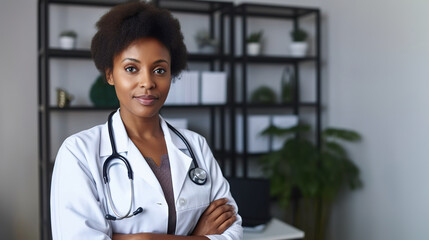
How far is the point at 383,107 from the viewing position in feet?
10.8

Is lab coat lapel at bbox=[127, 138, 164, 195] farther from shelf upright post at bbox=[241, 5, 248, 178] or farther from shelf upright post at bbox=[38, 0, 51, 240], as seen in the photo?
shelf upright post at bbox=[241, 5, 248, 178]

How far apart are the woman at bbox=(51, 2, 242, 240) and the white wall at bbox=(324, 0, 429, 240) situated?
2.12m

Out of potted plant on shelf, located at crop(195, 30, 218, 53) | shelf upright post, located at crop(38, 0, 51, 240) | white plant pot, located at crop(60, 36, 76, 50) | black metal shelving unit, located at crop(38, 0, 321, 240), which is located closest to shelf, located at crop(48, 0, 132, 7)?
black metal shelving unit, located at crop(38, 0, 321, 240)

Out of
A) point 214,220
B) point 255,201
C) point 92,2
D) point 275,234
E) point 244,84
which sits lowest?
point 275,234

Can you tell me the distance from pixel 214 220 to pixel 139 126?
0.34 m

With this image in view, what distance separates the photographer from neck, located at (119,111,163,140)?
130cm

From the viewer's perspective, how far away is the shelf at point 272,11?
3477 millimetres

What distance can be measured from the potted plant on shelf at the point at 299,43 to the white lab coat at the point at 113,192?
2.59 meters

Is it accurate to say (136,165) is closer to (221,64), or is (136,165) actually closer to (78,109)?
(78,109)

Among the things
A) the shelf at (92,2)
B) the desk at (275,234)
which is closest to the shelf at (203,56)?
the shelf at (92,2)

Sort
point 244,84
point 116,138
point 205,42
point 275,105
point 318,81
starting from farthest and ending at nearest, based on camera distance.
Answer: point 318,81, point 275,105, point 244,84, point 205,42, point 116,138

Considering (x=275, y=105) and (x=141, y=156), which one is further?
(x=275, y=105)

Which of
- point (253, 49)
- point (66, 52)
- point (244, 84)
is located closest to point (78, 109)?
point (66, 52)

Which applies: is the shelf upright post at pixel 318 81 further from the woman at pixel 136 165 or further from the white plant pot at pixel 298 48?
the woman at pixel 136 165
